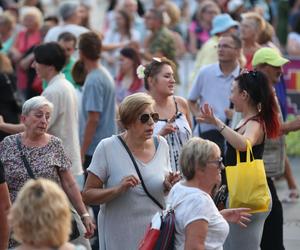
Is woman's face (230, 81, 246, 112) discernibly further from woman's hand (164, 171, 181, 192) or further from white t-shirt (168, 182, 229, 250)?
white t-shirt (168, 182, 229, 250)

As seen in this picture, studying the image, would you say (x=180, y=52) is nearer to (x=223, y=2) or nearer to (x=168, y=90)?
(x=223, y=2)

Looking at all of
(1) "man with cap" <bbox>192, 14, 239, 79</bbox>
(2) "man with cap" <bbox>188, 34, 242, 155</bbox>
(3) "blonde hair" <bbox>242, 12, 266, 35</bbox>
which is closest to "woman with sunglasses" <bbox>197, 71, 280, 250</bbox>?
(2) "man with cap" <bbox>188, 34, 242, 155</bbox>

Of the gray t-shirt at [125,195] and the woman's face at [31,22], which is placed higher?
the woman's face at [31,22]

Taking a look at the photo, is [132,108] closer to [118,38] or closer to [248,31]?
[248,31]

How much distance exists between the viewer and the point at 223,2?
18094mm

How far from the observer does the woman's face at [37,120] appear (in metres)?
7.36

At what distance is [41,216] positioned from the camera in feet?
16.4

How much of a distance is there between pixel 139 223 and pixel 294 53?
9.68 meters

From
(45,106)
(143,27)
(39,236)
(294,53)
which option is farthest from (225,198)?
(143,27)

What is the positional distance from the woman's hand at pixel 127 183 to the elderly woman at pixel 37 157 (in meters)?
0.65

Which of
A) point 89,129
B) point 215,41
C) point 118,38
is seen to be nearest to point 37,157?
point 89,129

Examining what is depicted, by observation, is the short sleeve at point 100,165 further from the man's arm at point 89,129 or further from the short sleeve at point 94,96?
the short sleeve at point 94,96

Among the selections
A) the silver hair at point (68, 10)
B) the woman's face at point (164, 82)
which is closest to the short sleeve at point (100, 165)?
the woman's face at point (164, 82)

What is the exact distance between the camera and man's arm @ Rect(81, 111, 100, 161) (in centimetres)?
990
